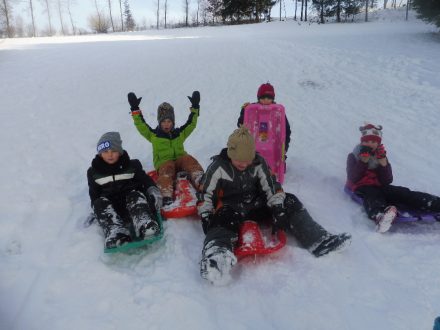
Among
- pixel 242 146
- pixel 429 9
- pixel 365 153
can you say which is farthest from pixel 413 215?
pixel 429 9

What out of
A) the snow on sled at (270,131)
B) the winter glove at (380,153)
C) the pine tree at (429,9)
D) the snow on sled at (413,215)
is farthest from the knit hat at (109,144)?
the pine tree at (429,9)

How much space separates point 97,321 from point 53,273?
778 mm

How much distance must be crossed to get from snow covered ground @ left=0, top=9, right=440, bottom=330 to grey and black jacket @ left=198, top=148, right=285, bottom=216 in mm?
428

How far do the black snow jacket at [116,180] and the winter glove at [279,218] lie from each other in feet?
4.45

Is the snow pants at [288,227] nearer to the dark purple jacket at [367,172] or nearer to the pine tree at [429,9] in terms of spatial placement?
the dark purple jacket at [367,172]

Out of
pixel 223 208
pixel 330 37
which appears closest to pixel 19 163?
pixel 223 208

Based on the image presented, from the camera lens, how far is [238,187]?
12.2ft

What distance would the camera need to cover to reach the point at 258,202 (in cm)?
379

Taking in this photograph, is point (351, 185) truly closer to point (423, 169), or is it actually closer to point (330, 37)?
point (423, 169)

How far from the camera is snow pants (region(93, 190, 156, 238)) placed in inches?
139

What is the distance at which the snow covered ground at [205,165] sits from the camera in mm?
2834

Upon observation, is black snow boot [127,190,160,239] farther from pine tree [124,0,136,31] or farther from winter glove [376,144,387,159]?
pine tree [124,0,136,31]

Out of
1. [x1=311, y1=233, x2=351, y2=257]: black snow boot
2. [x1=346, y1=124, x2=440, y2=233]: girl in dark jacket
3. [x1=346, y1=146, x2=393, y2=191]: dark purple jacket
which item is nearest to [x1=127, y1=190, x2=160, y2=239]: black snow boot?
[x1=311, y1=233, x2=351, y2=257]: black snow boot

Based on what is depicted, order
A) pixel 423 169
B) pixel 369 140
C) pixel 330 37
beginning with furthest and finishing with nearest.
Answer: pixel 330 37, pixel 423 169, pixel 369 140
